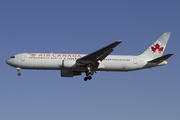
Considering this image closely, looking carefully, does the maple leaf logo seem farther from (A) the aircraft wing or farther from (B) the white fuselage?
(A) the aircraft wing

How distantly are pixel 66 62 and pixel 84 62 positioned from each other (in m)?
2.63

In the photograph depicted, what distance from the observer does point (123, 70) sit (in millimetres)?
43094

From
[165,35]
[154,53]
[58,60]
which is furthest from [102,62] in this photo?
[165,35]

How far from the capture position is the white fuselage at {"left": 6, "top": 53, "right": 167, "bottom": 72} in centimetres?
4081

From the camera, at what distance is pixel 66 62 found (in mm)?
40375

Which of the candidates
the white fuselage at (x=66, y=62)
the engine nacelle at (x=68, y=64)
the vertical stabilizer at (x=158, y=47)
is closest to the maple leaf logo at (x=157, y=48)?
the vertical stabilizer at (x=158, y=47)

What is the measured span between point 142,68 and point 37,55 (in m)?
16.0

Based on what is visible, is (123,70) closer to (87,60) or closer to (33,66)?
(87,60)

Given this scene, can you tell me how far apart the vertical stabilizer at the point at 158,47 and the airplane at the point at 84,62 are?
3.37ft

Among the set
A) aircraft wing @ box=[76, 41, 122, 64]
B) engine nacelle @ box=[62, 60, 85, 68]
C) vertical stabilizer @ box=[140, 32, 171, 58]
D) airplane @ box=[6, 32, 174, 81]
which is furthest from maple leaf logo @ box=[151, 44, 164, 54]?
engine nacelle @ box=[62, 60, 85, 68]

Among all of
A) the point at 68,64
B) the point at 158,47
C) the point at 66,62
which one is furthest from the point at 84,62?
the point at 158,47

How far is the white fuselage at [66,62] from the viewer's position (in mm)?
40812

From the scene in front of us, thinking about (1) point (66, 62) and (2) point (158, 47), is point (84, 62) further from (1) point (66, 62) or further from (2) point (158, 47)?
(2) point (158, 47)

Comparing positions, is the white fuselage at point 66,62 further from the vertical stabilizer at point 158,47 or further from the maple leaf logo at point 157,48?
the maple leaf logo at point 157,48
